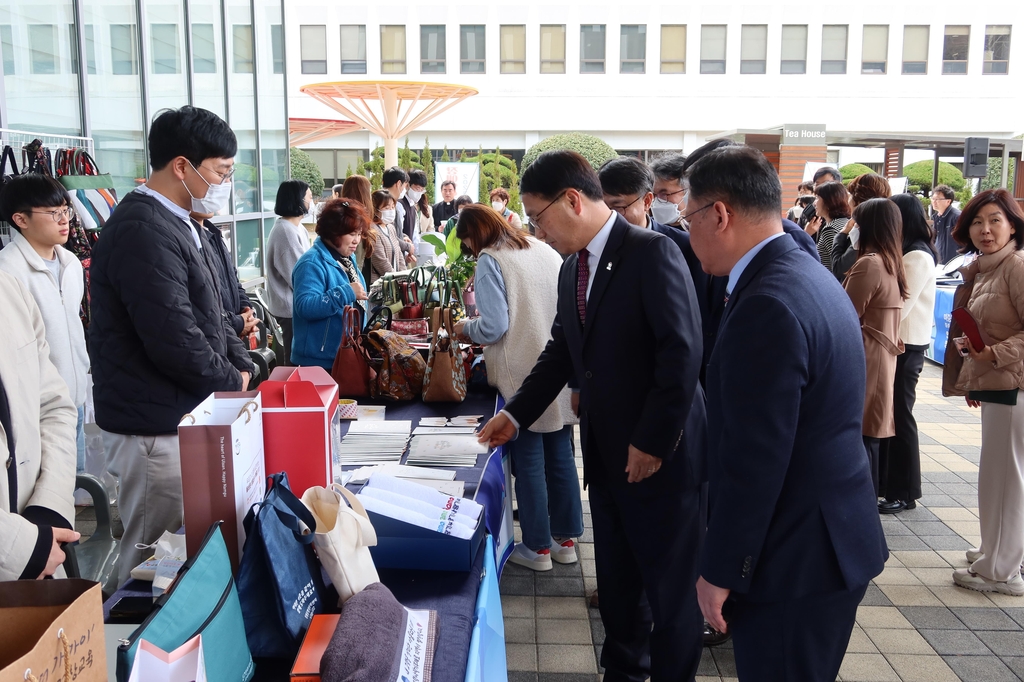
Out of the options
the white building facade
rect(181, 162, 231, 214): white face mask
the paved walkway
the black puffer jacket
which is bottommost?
the paved walkway

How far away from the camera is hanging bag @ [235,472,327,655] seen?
4.90ft

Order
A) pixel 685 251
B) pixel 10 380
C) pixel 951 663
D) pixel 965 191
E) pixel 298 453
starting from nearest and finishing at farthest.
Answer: pixel 10 380, pixel 298 453, pixel 951 663, pixel 685 251, pixel 965 191

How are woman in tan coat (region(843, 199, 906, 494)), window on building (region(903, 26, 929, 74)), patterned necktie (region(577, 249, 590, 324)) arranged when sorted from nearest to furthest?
patterned necktie (region(577, 249, 590, 324)) < woman in tan coat (region(843, 199, 906, 494)) < window on building (region(903, 26, 929, 74))

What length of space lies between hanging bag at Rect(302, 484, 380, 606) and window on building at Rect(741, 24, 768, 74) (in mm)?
31412

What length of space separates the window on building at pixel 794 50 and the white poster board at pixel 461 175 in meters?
21.2

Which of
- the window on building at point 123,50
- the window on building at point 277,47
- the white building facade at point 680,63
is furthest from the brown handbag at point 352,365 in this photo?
the white building facade at point 680,63

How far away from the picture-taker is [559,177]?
240cm

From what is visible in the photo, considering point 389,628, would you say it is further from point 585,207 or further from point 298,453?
point 585,207

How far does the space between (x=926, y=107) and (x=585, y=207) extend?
32.7 meters

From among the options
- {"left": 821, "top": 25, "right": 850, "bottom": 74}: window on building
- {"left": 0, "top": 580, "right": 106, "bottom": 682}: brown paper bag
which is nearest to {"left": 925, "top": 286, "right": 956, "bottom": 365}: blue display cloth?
{"left": 0, "top": 580, "right": 106, "bottom": 682}: brown paper bag

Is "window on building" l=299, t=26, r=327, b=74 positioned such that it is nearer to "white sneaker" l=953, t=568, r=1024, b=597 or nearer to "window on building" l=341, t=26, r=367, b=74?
"window on building" l=341, t=26, r=367, b=74

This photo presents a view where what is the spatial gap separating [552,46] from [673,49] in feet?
14.9

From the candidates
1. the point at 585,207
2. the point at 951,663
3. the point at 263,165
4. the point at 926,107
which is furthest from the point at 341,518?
the point at 926,107

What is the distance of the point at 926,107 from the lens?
1185 inches
